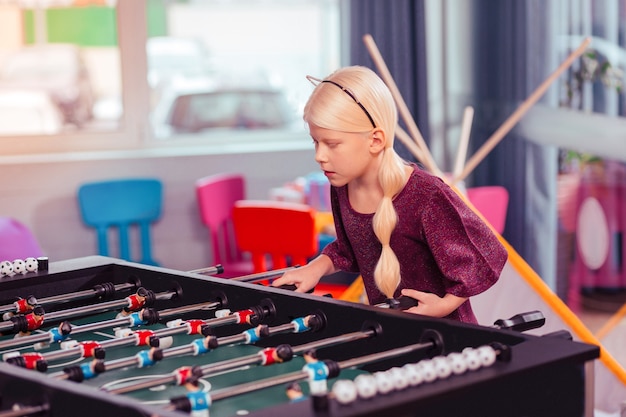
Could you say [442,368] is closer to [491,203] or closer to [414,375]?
[414,375]

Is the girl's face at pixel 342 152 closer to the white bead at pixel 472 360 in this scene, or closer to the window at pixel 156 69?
the white bead at pixel 472 360

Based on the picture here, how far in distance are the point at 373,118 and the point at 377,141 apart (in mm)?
52

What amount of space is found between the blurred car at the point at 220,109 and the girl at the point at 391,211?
3.15m

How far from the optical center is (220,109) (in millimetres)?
5355

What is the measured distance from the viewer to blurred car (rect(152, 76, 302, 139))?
5293 mm

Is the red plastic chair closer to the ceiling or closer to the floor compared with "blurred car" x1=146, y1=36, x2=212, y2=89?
closer to the floor

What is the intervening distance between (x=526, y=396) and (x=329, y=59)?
13.8 ft

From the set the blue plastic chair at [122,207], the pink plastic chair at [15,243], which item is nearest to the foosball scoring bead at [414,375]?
the pink plastic chair at [15,243]

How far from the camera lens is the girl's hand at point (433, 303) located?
6.44 ft

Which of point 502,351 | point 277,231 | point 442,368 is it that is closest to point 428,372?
point 442,368

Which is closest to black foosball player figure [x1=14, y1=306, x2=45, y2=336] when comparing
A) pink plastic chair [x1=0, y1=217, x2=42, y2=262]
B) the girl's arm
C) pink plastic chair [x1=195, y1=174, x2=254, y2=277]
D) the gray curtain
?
the girl's arm

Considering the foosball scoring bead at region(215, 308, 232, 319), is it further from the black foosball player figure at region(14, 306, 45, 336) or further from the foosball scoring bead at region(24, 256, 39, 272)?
the foosball scoring bead at region(24, 256, 39, 272)

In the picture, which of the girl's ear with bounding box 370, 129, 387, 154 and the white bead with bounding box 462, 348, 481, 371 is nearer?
the white bead with bounding box 462, 348, 481, 371

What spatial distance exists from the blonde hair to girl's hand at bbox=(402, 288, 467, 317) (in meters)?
0.16
